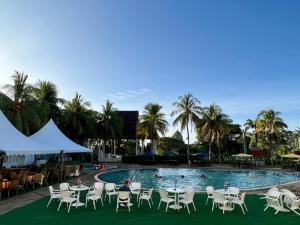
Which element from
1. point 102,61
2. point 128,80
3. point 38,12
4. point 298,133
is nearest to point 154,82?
point 128,80

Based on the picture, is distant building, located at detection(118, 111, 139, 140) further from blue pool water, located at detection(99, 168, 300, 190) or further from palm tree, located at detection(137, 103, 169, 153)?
blue pool water, located at detection(99, 168, 300, 190)

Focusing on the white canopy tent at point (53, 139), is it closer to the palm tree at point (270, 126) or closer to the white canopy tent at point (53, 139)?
the white canopy tent at point (53, 139)

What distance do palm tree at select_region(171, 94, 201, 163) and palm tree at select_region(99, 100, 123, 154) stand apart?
9.74 m

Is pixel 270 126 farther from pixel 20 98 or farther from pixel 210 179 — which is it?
pixel 20 98

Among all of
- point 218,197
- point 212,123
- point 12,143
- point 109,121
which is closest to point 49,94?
point 109,121

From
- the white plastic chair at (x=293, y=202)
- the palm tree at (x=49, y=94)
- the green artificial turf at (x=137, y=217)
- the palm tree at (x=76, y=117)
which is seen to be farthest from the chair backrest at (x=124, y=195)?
the palm tree at (x=76, y=117)

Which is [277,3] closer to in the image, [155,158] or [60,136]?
[60,136]

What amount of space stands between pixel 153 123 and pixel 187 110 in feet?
19.6

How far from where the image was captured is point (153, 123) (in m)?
46.2

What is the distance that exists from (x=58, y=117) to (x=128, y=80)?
20.1 meters

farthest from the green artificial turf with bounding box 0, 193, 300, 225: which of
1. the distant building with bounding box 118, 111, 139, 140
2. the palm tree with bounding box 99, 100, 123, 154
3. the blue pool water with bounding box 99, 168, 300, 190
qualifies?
the distant building with bounding box 118, 111, 139, 140

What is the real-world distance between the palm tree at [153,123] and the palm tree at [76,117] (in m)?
8.59

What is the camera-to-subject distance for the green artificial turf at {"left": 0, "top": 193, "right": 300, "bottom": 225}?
9.16m

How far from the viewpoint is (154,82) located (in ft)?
93.2
